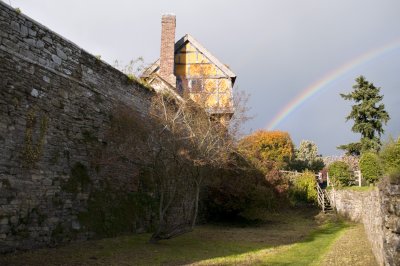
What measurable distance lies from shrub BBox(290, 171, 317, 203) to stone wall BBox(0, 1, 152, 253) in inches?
700

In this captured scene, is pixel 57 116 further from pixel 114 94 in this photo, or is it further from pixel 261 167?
pixel 261 167

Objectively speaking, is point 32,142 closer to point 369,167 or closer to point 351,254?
point 351,254

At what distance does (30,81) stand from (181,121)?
4559mm

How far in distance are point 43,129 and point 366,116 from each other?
92.8 ft

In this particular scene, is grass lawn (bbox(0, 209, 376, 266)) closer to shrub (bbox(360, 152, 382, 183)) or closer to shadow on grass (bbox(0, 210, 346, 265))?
shadow on grass (bbox(0, 210, 346, 265))

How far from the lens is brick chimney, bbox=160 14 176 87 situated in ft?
73.6

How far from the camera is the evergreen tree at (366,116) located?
30.4m

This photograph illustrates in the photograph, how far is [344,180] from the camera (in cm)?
2272

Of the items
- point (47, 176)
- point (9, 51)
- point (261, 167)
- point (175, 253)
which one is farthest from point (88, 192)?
point (261, 167)

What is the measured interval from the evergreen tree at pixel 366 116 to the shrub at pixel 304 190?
698 centimetres

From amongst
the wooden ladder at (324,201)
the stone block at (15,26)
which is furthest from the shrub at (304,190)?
the stone block at (15,26)

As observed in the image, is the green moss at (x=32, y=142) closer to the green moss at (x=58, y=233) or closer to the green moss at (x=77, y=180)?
the green moss at (x=77, y=180)

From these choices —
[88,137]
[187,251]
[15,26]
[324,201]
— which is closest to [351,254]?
[187,251]

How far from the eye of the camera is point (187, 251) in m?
9.80
